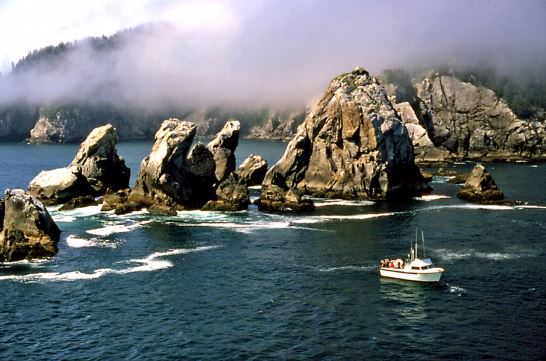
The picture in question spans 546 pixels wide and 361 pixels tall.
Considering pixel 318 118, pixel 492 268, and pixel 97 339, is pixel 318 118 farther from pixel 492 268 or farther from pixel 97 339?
pixel 97 339

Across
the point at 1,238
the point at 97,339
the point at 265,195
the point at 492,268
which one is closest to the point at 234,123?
the point at 265,195

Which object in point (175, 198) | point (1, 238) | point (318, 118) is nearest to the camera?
point (1, 238)

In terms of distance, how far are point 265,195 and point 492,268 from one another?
216ft

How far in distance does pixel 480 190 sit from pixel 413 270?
247 ft

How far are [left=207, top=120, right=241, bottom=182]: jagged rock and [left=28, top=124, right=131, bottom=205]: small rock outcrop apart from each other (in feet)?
82.0

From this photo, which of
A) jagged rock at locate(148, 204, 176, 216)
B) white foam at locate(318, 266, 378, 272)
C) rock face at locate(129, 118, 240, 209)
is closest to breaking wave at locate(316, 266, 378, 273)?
white foam at locate(318, 266, 378, 272)

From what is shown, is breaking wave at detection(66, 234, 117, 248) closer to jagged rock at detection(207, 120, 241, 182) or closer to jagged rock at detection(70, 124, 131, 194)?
jagged rock at detection(70, 124, 131, 194)

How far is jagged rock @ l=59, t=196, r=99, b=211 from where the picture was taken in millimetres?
143125

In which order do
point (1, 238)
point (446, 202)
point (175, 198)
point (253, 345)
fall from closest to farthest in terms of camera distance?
point (253, 345), point (1, 238), point (175, 198), point (446, 202)

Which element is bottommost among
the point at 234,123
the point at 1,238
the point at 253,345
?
the point at 253,345

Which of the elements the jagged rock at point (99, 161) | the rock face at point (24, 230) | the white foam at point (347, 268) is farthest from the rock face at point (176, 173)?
the white foam at point (347, 268)

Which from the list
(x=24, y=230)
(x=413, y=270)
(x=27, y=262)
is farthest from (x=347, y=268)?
(x=24, y=230)

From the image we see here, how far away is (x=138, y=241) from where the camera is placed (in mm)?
111875

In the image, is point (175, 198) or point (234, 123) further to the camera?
point (234, 123)
